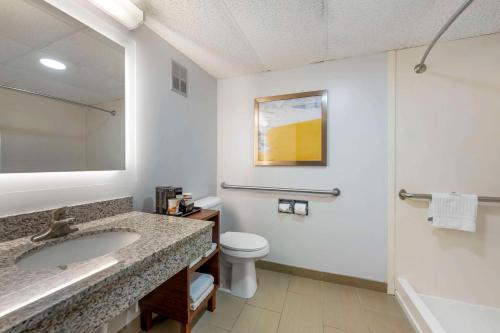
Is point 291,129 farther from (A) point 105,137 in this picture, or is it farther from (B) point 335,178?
(A) point 105,137

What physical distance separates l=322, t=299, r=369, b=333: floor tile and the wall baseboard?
0.81ft

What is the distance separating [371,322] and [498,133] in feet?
5.38

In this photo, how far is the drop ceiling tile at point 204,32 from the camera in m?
1.21

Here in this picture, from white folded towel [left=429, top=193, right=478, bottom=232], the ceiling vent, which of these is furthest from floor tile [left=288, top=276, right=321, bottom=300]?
the ceiling vent

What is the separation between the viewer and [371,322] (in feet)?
4.49

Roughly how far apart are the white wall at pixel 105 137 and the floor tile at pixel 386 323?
2.01 m

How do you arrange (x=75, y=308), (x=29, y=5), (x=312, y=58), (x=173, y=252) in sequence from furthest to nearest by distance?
(x=312, y=58)
(x=29, y=5)
(x=173, y=252)
(x=75, y=308)

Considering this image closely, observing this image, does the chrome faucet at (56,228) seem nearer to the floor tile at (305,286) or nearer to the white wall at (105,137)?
the white wall at (105,137)

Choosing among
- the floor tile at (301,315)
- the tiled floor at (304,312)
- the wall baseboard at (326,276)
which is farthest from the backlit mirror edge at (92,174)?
the wall baseboard at (326,276)

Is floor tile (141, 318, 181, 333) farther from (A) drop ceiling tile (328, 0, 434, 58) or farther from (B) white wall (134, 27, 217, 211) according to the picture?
(A) drop ceiling tile (328, 0, 434, 58)

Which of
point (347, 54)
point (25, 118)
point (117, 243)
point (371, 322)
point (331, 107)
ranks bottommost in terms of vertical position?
point (371, 322)

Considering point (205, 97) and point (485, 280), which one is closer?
point (485, 280)

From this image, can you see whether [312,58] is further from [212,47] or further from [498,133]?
[498,133]

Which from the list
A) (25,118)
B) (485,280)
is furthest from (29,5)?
(485,280)
